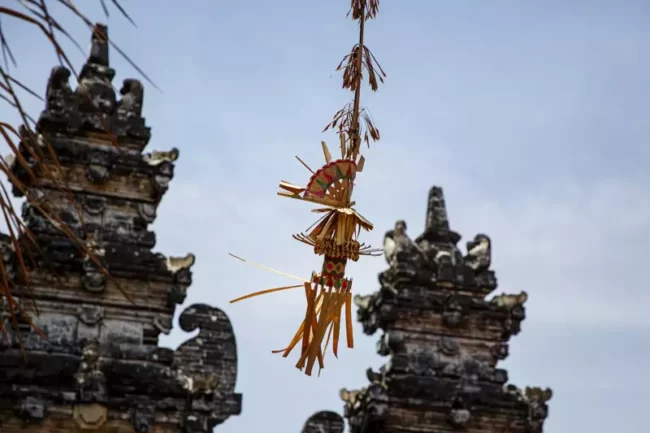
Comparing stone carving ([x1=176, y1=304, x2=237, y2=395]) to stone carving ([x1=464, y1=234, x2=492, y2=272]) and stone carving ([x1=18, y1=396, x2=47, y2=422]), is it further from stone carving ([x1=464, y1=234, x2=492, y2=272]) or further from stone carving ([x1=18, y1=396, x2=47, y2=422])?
stone carving ([x1=464, y1=234, x2=492, y2=272])

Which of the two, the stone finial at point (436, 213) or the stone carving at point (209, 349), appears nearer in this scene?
the stone carving at point (209, 349)

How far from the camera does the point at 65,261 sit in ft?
52.0

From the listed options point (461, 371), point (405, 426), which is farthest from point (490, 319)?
point (405, 426)

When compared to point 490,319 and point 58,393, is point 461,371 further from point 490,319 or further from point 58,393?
point 58,393

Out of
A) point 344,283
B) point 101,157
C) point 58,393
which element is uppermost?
point 101,157

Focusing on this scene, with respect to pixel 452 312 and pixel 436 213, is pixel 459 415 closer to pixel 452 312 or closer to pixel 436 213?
pixel 452 312

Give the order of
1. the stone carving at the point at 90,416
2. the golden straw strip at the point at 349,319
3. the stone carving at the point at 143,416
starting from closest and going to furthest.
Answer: the golden straw strip at the point at 349,319 → the stone carving at the point at 90,416 → the stone carving at the point at 143,416

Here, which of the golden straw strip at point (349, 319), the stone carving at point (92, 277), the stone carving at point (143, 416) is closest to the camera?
the golden straw strip at point (349, 319)

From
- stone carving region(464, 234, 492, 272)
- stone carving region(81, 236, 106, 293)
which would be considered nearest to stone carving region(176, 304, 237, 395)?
stone carving region(81, 236, 106, 293)

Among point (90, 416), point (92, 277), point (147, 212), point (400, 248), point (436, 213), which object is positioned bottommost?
point (90, 416)

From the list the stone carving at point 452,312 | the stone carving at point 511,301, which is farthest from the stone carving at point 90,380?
the stone carving at point 511,301

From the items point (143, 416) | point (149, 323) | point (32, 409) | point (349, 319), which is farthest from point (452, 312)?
point (32, 409)

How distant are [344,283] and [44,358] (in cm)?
358

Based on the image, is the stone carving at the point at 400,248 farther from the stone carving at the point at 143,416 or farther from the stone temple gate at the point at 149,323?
the stone carving at the point at 143,416
